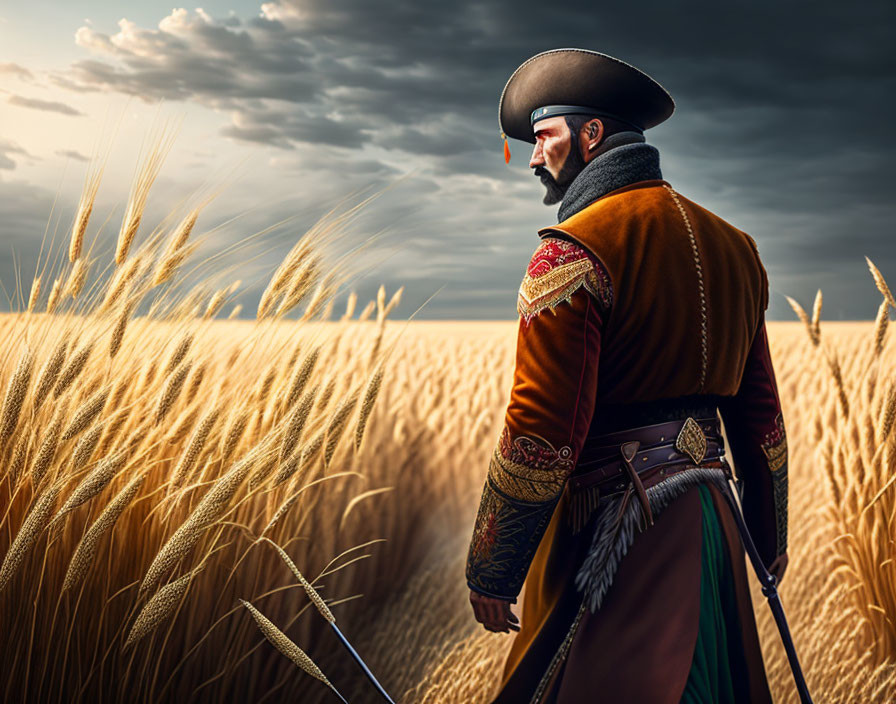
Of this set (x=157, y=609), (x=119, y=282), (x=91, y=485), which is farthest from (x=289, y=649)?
(x=119, y=282)

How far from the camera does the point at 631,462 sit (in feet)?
4.86

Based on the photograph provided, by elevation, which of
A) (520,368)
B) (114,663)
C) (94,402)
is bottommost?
(114,663)

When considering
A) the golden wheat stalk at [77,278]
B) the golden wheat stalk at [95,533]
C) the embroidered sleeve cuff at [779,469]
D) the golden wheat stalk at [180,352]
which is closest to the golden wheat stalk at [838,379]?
the embroidered sleeve cuff at [779,469]

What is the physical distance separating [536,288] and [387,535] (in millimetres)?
1142

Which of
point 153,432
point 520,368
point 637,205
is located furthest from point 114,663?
point 637,205

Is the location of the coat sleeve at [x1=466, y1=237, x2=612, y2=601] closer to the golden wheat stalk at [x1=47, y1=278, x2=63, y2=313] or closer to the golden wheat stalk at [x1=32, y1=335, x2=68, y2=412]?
the golden wheat stalk at [x1=32, y1=335, x2=68, y2=412]

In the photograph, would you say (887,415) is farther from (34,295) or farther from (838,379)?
(34,295)

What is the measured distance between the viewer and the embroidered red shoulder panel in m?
1.41

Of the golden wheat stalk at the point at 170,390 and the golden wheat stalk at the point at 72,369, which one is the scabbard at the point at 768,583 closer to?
the golden wheat stalk at the point at 170,390

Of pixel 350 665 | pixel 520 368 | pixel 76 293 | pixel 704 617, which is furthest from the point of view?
pixel 350 665

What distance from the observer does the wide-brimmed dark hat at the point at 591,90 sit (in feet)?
5.45

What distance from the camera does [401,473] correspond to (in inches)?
92.7

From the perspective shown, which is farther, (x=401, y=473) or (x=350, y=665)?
(x=401, y=473)

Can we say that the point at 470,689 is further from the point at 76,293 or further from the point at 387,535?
the point at 76,293
